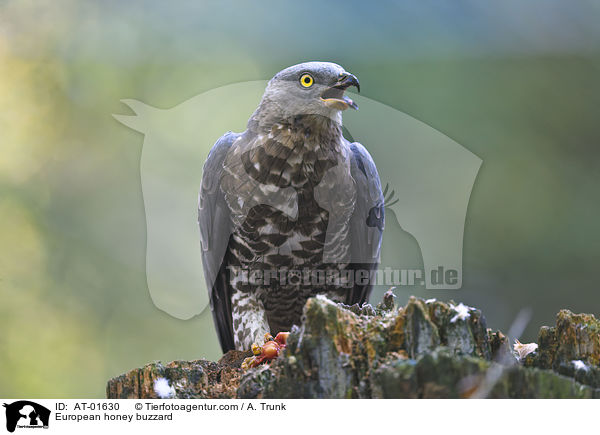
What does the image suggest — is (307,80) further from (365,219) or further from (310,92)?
(365,219)

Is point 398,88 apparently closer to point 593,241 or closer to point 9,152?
point 593,241

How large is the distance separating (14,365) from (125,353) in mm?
645

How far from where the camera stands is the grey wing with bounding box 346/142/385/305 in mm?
3146

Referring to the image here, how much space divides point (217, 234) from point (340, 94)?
1.07 metres

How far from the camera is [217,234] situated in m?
3.17

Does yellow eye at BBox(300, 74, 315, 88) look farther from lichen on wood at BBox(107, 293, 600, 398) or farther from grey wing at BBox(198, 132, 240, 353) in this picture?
lichen on wood at BBox(107, 293, 600, 398)

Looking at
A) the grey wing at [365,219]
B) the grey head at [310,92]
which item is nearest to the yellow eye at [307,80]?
the grey head at [310,92]

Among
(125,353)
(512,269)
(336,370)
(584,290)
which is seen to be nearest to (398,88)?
(512,269)

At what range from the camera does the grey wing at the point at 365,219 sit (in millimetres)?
3146

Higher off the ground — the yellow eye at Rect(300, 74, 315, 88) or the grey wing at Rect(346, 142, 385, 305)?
the yellow eye at Rect(300, 74, 315, 88)
